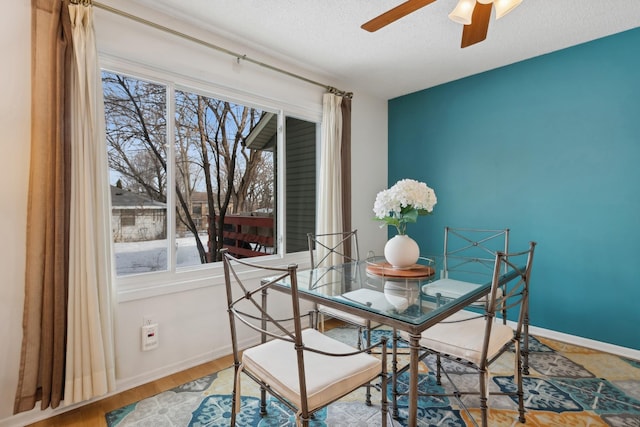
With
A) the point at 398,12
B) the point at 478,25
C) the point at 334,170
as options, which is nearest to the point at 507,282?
the point at 478,25

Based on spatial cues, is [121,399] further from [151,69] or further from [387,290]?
[151,69]

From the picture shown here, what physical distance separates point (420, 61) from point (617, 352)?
114 inches

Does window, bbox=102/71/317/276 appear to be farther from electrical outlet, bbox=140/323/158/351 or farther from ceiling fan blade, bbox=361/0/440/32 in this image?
ceiling fan blade, bbox=361/0/440/32

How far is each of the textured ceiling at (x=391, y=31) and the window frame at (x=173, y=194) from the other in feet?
1.31

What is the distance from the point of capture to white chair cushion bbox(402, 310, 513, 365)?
1560mm

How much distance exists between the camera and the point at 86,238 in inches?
69.9

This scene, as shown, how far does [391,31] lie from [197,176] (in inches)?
72.6

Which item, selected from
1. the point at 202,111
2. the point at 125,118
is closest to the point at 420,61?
the point at 202,111

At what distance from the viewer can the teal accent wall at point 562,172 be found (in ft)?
8.27

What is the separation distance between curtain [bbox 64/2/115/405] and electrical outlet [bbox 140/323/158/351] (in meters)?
0.27

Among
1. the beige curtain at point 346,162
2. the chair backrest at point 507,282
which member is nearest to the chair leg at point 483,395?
the chair backrest at point 507,282

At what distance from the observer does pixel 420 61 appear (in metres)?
2.95

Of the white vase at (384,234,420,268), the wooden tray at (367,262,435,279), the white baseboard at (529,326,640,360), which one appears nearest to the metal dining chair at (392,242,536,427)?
the wooden tray at (367,262,435,279)

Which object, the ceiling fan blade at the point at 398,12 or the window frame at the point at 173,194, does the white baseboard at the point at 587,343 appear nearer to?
the window frame at the point at 173,194
